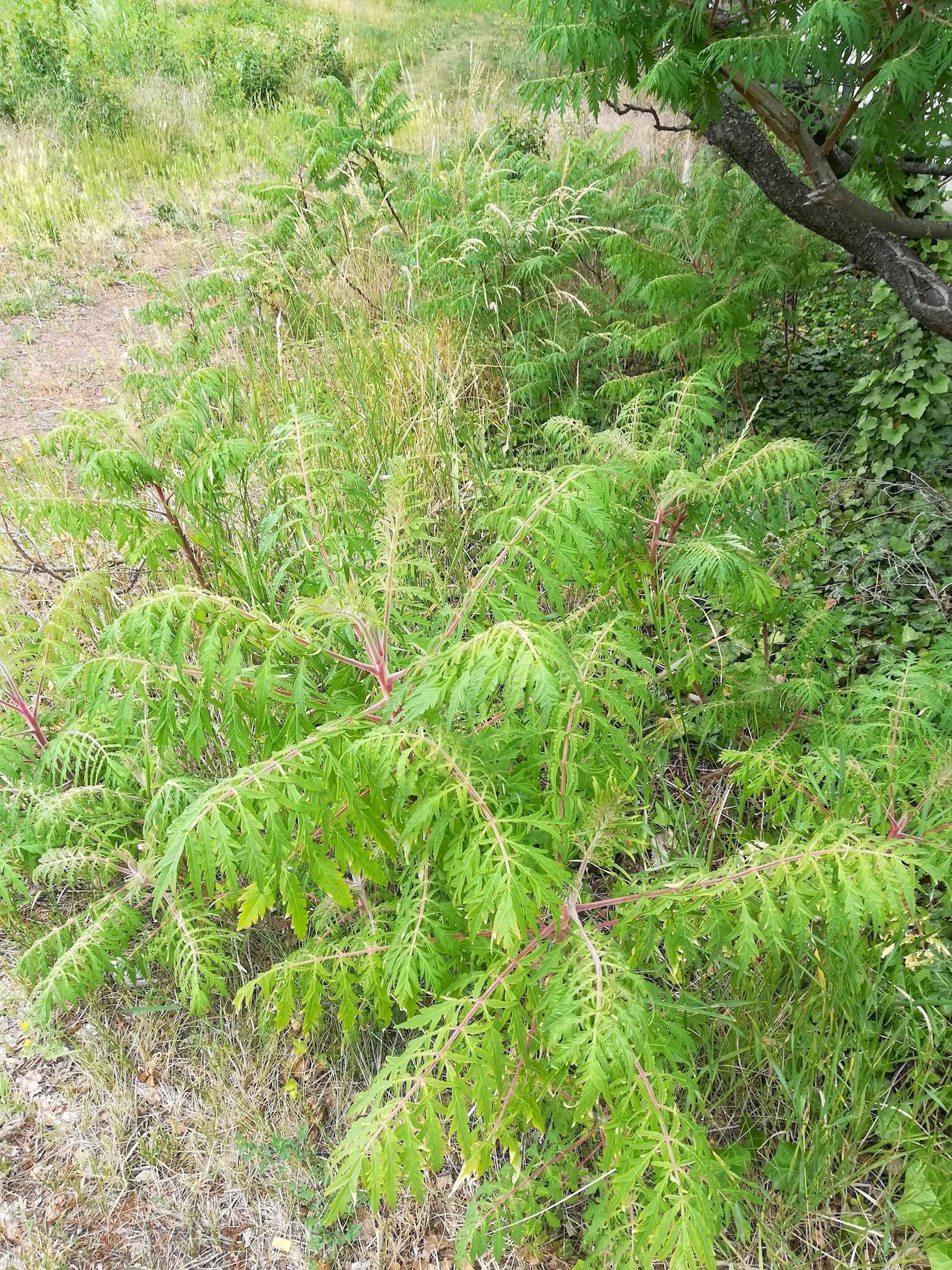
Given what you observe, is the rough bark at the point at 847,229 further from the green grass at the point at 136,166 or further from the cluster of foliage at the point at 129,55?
the cluster of foliage at the point at 129,55

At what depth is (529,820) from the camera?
1.20 metres

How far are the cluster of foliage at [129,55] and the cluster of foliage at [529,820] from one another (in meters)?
9.13

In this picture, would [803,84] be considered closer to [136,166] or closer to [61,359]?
[61,359]

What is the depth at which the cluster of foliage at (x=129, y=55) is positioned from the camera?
9039mm

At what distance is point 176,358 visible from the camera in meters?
3.38

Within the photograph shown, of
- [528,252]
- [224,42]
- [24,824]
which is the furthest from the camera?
[224,42]

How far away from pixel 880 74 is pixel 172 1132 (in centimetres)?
280

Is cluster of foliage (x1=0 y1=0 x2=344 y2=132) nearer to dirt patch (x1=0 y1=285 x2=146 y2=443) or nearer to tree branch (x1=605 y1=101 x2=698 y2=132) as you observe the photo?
dirt patch (x1=0 y1=285 x2=146 y2=443)

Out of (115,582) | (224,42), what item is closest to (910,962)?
(115,582)

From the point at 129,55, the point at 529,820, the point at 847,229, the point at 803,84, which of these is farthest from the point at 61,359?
the point at 129,55

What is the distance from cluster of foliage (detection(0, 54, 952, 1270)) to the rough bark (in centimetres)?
44

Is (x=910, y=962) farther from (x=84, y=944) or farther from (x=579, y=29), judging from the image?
(x=579, y=29)

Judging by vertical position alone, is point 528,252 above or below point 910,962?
above

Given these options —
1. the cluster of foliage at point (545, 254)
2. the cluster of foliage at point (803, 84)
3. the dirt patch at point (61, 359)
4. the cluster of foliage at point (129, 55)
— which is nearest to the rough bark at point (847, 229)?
the cluster of foliage at point (803, 84)
